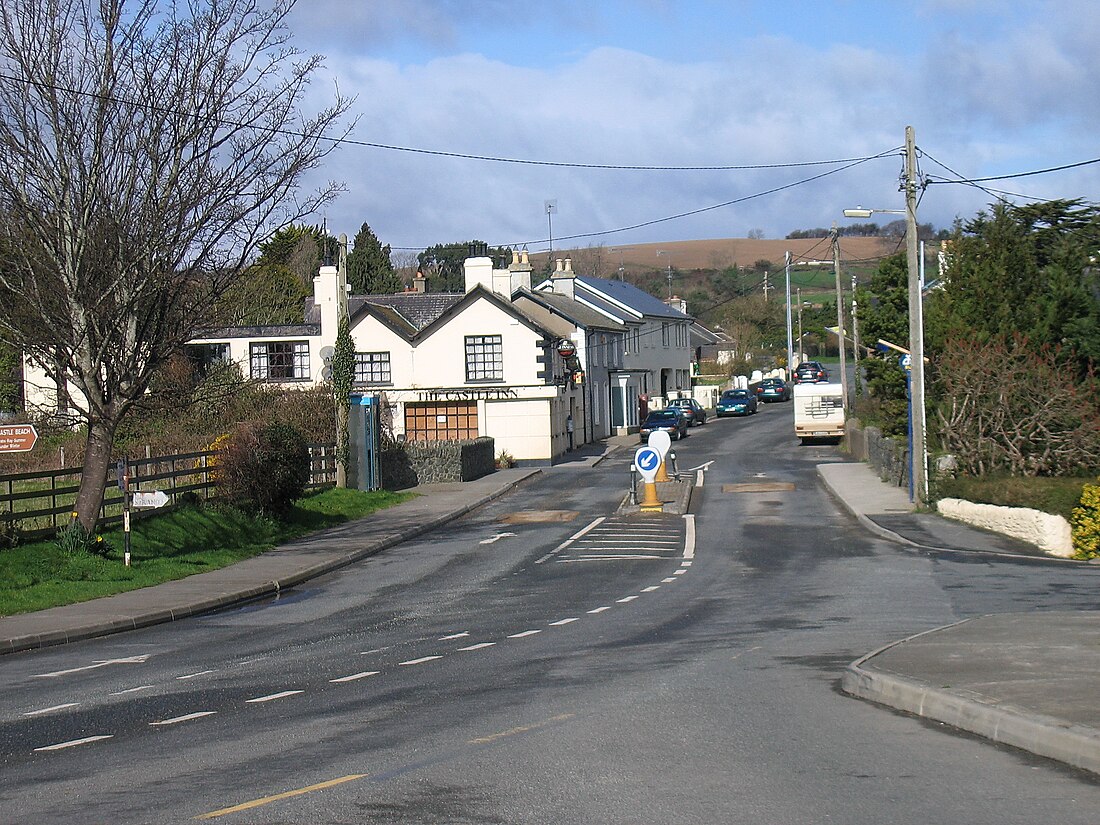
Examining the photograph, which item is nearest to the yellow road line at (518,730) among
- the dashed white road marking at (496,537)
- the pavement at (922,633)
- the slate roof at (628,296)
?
the pavement at (922,633)

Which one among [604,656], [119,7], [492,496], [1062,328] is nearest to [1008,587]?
[604,656]

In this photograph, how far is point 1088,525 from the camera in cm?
2172

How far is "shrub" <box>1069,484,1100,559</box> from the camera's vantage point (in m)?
21.6

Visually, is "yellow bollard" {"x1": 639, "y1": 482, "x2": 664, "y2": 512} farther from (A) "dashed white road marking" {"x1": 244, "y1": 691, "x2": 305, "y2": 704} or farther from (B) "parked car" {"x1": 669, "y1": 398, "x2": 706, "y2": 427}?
(B) "parked car" {"x1": 669, "y1": 398, "x2": 706, "y2": 427}

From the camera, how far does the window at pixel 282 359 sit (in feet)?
172

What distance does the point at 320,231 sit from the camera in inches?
3292

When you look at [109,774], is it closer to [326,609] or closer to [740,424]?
[326,609]

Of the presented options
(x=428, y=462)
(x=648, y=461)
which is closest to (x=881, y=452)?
(x=648, y=461)

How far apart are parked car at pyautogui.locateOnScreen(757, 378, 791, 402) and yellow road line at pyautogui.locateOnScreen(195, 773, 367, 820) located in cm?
8233

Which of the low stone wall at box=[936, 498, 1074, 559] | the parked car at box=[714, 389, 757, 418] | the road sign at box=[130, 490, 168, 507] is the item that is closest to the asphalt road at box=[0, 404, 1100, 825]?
the low stone wall at box=[936, 498, 1074, 559]

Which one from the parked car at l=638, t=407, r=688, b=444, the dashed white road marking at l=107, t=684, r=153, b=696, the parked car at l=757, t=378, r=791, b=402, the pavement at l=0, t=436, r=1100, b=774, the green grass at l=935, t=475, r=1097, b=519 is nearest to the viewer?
the pavement at l=0, t=436, r=1100, b=774

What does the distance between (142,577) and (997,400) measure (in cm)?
1831

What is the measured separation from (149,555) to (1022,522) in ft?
54.1

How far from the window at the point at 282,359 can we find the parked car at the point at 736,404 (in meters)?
33.0
